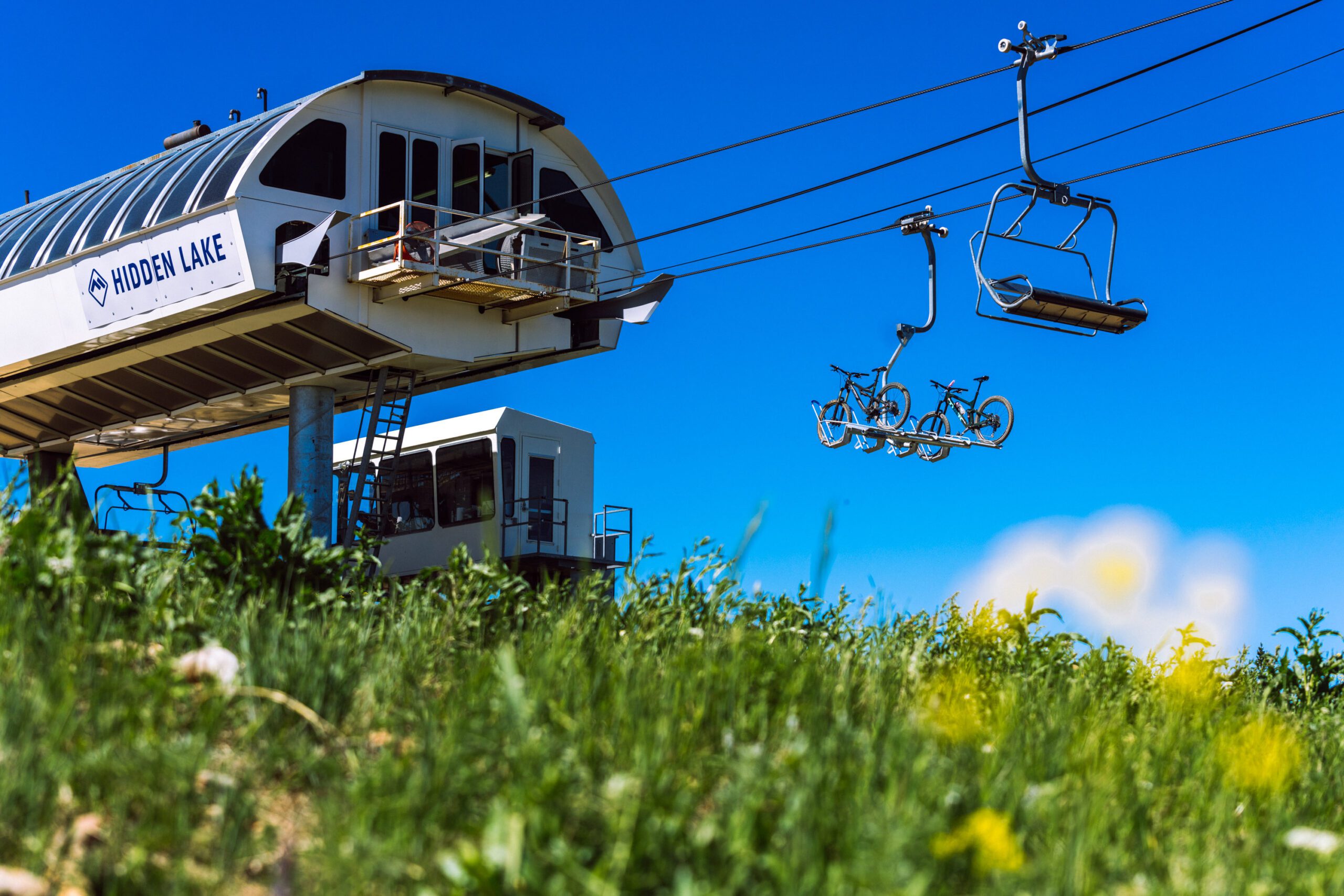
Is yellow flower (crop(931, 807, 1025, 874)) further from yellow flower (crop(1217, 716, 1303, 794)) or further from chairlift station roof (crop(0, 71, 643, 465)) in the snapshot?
chairlift station roof (crop(0, 71, 643, 465))

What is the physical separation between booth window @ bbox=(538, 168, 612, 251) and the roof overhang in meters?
0.83

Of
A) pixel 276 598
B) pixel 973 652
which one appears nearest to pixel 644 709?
pixel 276 598

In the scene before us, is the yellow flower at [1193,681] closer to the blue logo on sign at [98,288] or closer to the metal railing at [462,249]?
the metal railing at [462,249]

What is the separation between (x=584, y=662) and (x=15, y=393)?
21742 millimetres

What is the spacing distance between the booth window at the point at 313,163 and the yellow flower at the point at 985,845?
53.8 ft

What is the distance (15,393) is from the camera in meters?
24.5

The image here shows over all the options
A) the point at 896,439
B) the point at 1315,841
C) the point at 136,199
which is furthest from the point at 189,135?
the point at 1315,841

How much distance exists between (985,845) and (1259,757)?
3.62m

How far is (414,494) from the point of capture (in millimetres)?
23141

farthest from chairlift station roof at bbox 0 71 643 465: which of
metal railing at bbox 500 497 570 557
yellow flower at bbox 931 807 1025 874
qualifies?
yellow flower at bbox 931 807 1025 874

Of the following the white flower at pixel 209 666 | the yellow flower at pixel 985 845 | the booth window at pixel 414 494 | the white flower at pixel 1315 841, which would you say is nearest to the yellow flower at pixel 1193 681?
the white flower at pixel 1315 841

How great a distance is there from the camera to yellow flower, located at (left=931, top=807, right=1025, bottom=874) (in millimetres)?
4055

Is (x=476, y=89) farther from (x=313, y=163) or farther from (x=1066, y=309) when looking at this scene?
(x=1066, y=309)

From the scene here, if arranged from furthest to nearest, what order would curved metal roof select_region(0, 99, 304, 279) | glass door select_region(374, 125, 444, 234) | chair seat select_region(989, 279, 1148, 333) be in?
glass door select_region(374, 125, 444, 234), curved metal roof select_region(0, 99, 304, 279), chair seat select_region(989, 279, 1148, 333)
